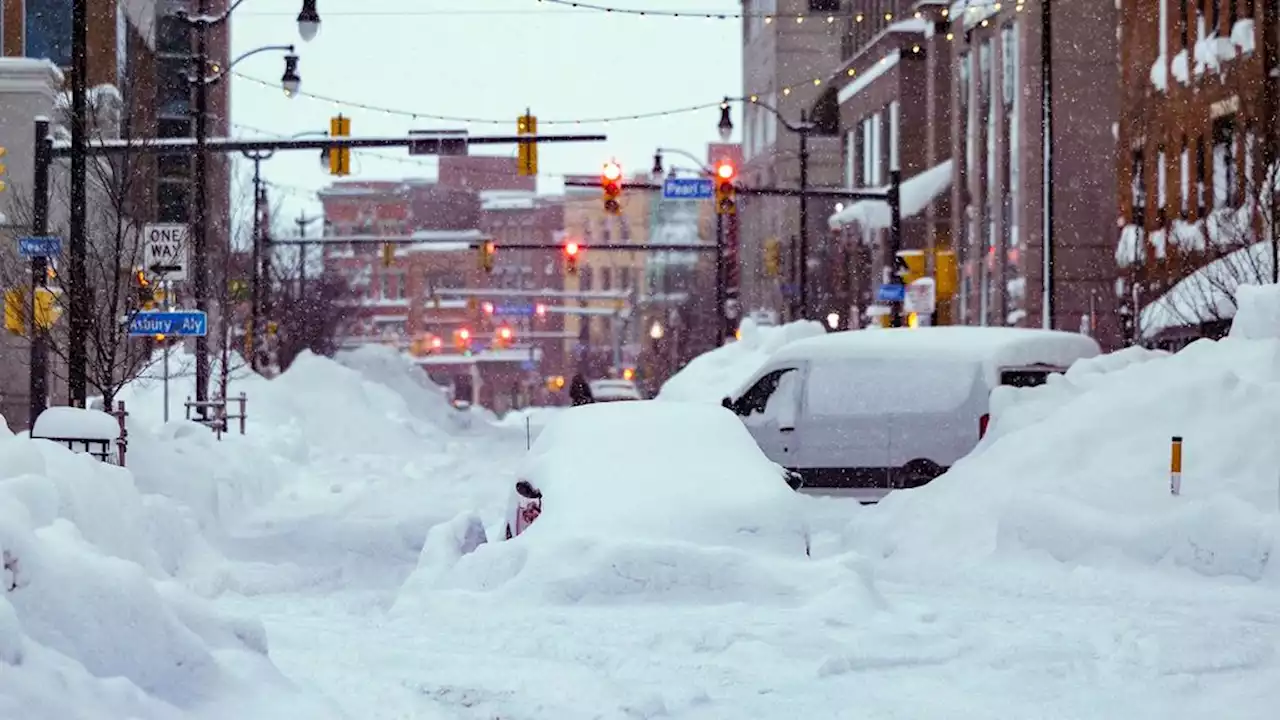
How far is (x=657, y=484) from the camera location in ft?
42.0

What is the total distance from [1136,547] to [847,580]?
4227 mm

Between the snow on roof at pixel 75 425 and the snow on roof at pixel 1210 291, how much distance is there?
16730 mm

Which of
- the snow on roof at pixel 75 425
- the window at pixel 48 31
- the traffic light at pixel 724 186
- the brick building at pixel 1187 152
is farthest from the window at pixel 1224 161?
the window at pixel 48 31

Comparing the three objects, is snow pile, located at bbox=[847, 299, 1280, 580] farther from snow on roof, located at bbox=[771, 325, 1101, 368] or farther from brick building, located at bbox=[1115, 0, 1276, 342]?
brick building, located at bbox=[1115, 0, 1276, 342]

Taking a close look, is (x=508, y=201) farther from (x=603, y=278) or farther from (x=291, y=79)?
(x=291, y=79)

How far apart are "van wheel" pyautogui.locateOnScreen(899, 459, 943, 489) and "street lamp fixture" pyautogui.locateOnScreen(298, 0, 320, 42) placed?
42.2ft

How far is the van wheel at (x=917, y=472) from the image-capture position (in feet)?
70.2

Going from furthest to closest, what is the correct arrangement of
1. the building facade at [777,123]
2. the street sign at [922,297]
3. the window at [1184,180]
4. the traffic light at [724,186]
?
the building facade at [777,123]
the window at [1184,180]
the traffic light at [724,186]
the street sign at [922,297]

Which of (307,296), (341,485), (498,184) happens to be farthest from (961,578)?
(498,184)

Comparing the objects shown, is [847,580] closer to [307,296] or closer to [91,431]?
[91,431]

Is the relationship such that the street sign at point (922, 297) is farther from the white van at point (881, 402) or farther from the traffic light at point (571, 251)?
the traffic light at point (571, 251)

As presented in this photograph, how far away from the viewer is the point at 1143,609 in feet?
42.0

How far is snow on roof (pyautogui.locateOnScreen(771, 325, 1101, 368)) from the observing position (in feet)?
70.9

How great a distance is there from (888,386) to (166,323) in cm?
846
